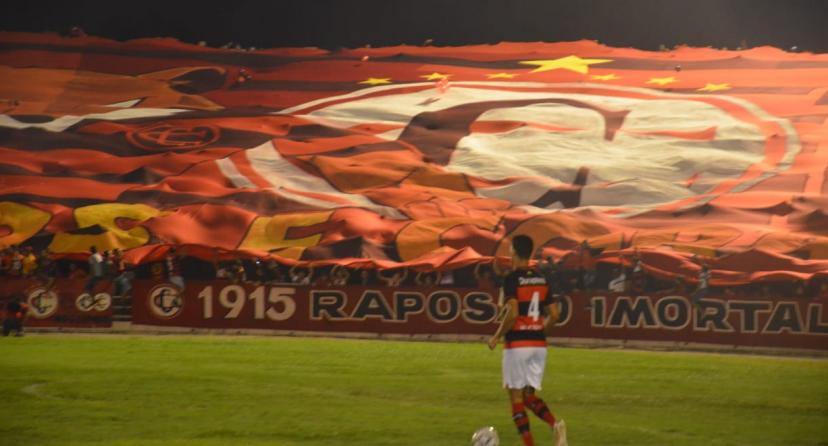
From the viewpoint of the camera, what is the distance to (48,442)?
9648 mm

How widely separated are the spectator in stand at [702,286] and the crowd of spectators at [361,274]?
2cm

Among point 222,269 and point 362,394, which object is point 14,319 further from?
point 362,394

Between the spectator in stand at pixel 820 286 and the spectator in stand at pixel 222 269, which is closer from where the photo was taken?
the spectator in stand at pixel 820 286

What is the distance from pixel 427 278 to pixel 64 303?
6146 mm

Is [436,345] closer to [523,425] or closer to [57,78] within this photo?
[523,425]

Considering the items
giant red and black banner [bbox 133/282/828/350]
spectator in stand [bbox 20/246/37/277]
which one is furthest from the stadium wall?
spectator in stand [bbox 20/246/37/277]

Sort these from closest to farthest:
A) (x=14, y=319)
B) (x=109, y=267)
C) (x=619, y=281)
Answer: (x=14, y=319) → (x=109, y=267) → (x=619, y=281)

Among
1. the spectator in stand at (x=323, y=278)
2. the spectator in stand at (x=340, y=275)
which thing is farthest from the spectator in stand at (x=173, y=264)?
the spectator in stand at (x=340, y=275)

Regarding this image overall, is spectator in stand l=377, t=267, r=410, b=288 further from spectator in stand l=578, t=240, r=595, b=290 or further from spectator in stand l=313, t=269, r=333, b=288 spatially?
spectator in stand l=578, t=240, r=595, b=290

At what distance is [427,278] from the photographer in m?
20.4

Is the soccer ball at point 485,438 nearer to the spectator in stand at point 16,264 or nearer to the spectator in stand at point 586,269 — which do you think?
the spectator in stand at point 586,269

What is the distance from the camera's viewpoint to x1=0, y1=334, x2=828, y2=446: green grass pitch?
10211mm

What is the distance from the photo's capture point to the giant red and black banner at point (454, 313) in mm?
17500

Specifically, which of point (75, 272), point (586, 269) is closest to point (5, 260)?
point (75, 272)
